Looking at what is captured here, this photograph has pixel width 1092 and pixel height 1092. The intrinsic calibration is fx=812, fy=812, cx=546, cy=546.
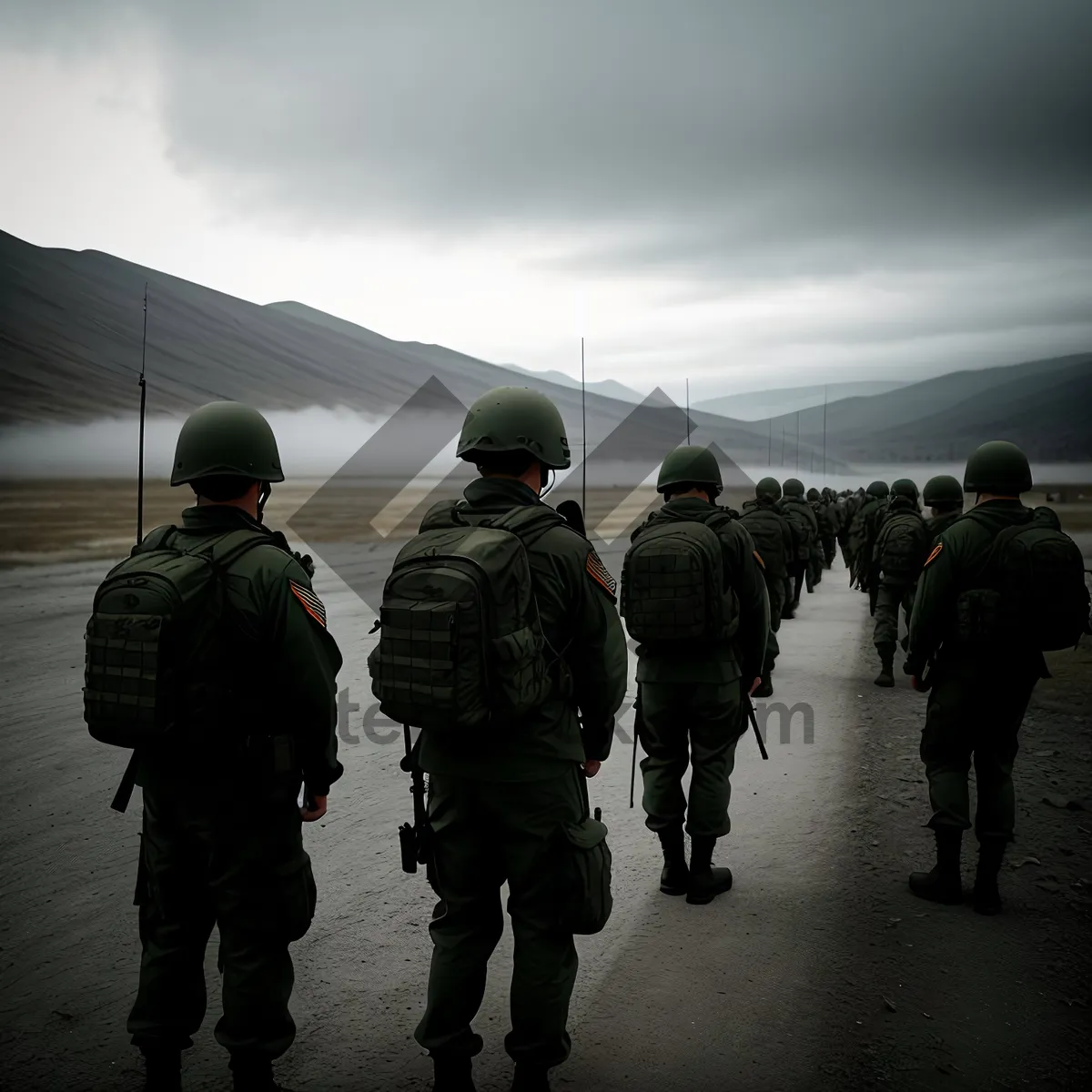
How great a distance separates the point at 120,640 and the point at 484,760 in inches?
44.3

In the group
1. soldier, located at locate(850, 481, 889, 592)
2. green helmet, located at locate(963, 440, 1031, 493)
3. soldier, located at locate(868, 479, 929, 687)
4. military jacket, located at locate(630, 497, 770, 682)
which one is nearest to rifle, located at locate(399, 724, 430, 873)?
military jacket, located at locate(630, 497, 770, 682)

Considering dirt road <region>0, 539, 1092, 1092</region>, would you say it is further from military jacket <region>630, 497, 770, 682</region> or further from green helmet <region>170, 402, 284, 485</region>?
green helmet <region>170, 402, 284, 485</region>

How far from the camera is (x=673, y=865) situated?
403 cm

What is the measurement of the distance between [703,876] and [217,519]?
9.19 ft

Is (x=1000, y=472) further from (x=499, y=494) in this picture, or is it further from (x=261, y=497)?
(x=261, y=497)

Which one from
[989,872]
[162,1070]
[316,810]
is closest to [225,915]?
[316,810]

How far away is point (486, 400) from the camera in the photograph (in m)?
2.87

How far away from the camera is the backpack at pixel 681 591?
3980 millimetres

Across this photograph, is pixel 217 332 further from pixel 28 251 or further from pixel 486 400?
pixel 486 400

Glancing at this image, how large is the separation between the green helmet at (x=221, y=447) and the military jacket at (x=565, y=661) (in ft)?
2.09

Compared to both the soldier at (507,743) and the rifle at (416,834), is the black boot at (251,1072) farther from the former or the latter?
the rifle at (416,834)

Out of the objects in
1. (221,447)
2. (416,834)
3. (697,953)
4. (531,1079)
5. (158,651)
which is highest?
(221,447)

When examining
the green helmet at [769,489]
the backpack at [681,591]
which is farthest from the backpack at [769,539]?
the backpack at [681,591]

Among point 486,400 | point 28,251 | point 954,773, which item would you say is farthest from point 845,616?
point 28,251
